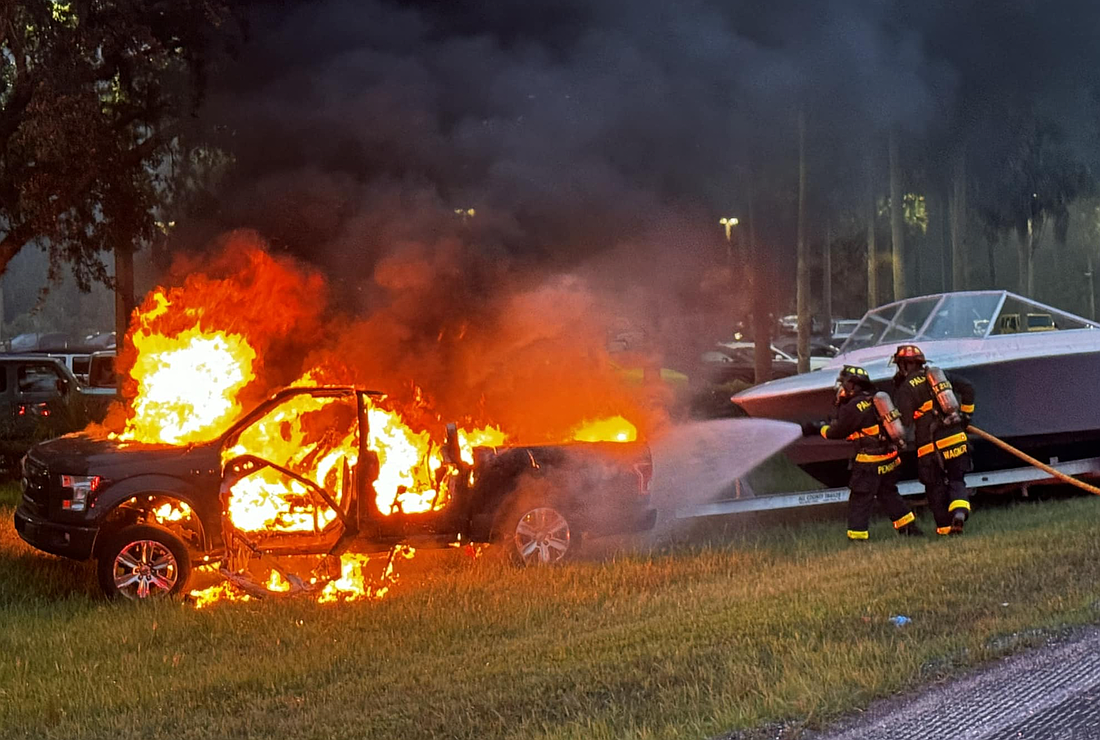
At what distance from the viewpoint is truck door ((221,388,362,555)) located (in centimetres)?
793

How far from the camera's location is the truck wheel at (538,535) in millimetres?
8578

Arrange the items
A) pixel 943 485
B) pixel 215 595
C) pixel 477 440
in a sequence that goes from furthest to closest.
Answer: pixel 943 485 < pixel 477 440 < pixel 215 595

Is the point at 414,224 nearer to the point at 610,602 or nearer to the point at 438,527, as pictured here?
the point at 438,527

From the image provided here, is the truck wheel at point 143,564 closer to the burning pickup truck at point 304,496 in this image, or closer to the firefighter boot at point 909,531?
the burning pickup truck at point 304,496

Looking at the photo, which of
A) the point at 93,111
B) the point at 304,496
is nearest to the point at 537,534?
the point at 304,496

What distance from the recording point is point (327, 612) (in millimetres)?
7223

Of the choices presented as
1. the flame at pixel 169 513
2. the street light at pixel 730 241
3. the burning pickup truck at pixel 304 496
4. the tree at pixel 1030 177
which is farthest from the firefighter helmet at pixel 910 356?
the street light at pixel 730 241

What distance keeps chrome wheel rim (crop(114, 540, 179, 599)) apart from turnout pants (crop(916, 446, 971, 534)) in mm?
6347

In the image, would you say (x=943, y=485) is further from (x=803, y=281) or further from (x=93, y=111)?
(x=803, y=281)

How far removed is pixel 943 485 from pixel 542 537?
148 inches

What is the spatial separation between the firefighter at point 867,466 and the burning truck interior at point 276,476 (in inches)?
76.6

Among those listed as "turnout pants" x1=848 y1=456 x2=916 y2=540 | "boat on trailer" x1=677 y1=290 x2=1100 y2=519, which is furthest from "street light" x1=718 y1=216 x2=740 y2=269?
"turnout pants" x1=848 y1=456 x2=916 y2=540

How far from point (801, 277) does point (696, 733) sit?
19.9 m

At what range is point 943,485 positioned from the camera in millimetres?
9875
